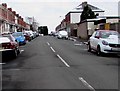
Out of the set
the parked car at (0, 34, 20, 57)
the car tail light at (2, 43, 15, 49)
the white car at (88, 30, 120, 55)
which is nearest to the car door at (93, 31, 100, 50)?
the white car at (88, 30, 120, 55)

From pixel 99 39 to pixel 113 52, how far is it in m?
1.39

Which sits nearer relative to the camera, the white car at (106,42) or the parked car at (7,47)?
the parked car at (7,47)

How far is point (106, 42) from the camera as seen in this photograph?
1698 centimetres

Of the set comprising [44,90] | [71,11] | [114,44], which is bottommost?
[44,90]

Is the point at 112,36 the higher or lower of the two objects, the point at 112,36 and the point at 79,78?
the higher

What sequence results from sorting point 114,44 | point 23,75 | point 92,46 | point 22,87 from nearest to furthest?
1. point 22,87
2. point 23,75
3. point 114,44
4. point 92,46

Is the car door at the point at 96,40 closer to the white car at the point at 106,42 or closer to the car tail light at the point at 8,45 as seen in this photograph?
the white car at the point at 106,42

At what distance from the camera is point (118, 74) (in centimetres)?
1023

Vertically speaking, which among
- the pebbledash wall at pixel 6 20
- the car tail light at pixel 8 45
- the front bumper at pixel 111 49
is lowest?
the front bumper at pixel 111 49

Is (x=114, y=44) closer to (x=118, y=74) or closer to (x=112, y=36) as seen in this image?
(x=112, y=36)

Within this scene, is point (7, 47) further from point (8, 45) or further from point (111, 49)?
point (111, 49)

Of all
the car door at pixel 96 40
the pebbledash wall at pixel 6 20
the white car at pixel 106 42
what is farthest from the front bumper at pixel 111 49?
the pebbledash wall at pixel 6 20

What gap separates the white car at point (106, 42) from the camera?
16828 millimetres

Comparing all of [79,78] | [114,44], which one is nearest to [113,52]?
[114,44]
